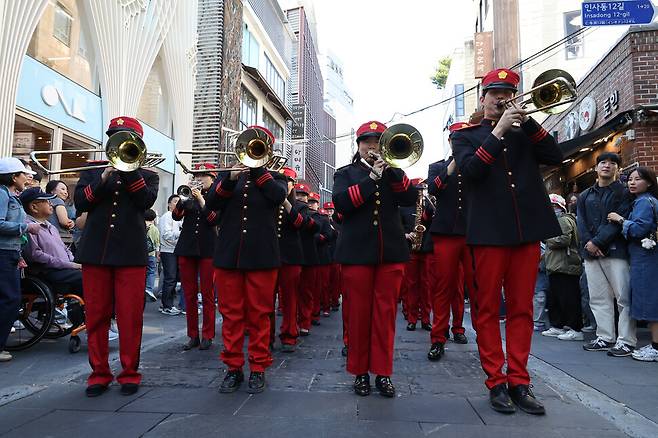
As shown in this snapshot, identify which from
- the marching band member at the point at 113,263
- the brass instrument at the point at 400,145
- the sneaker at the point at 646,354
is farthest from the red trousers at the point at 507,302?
the marching band member at the point at 113,263

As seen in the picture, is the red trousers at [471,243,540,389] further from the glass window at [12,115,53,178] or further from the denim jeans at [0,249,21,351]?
the glass window at [12,115,53,178]

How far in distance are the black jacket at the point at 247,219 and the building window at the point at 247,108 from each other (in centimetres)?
1915

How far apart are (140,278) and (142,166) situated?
971 millimetres

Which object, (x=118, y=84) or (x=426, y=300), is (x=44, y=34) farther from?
(x=426, y=300)

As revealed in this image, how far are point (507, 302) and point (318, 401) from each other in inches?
61.8

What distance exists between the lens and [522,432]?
2.92 metres

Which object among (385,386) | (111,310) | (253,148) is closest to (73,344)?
(111,310)

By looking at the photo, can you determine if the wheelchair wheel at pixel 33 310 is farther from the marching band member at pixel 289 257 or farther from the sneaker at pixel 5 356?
the marching band member at pixel 289 257

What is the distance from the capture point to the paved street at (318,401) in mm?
2973

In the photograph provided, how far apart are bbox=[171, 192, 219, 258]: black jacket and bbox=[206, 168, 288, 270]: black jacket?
1499mm

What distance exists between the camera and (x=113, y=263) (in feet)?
12.9

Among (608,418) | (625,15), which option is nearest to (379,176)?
(608,418)

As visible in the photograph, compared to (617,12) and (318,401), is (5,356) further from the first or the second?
(617,12)

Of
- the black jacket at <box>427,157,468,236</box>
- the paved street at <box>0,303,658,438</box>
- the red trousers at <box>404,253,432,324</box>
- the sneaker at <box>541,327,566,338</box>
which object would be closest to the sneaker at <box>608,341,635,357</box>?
the paved street at <box>0,303,658,438</box>
